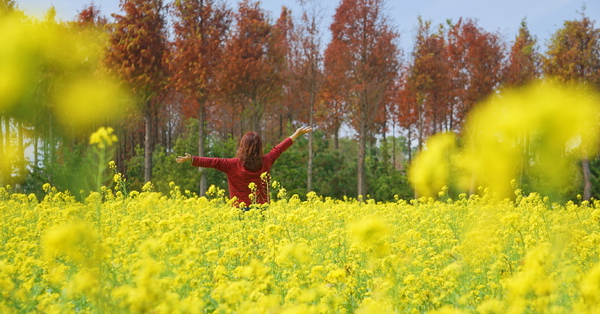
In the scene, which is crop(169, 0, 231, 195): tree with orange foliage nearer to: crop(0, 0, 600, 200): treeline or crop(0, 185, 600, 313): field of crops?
crop(0, 0, 600, 200): treeline

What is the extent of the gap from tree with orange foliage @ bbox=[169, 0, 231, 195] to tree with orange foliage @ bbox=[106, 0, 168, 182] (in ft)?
1.85

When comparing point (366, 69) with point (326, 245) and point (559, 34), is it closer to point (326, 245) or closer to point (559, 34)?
point (559, 34)

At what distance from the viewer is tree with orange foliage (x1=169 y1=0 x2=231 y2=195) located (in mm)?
16047

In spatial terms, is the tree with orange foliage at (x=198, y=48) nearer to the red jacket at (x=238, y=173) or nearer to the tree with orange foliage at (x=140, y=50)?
the tree with orange foliage at (x=140, y=50)

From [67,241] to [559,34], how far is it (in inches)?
837

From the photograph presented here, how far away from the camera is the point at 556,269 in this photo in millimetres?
4023

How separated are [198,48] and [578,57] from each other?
14.5 metres

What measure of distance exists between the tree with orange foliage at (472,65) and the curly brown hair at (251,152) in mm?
14736

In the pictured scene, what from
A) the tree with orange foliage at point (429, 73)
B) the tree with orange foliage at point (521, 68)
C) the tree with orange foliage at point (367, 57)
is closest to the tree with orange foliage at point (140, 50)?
the tree with orange foliage at point (367, 57)

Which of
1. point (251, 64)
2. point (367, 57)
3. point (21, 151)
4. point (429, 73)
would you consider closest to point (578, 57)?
point (429, 73)

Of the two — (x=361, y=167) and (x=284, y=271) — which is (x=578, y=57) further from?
(x=284, y=271)

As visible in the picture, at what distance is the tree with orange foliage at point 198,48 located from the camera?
16.0 m

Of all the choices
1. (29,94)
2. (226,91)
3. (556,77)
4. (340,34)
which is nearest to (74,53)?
(29,94)

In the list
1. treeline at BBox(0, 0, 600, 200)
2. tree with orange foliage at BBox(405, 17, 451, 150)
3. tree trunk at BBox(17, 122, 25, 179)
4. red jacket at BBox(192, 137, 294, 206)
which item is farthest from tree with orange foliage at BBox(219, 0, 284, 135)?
red jacket at BBox(192, 137, 294, 206)
